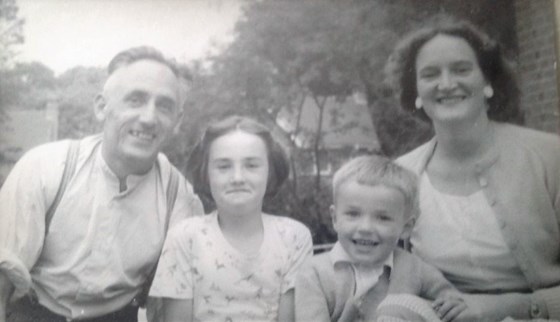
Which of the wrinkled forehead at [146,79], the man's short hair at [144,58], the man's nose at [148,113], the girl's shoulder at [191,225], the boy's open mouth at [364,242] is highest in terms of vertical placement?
the man's short hair at [144,58]

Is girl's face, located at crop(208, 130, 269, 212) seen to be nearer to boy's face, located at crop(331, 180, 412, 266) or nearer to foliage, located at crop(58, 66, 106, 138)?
boy's face, located at crop(331, 180, 412, 266)

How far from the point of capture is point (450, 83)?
3.18 meters

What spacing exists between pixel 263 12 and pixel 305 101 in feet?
1.75

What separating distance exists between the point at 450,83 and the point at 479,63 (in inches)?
8.1

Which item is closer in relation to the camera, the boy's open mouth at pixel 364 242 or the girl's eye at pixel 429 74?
the boy's open mouth at pixel 364 242

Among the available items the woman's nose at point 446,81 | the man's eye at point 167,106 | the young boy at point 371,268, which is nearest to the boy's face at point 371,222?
the young boy at point 371,268

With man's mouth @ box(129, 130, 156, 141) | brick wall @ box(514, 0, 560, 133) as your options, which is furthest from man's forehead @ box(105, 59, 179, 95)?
brick wall @ box(514, 0, 560, 133)

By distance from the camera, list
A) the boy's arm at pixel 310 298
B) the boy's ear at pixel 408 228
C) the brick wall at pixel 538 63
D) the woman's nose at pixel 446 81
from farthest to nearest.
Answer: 1. the brick wall at pixel 538 63
2. the woman's nose at pixel 446 81
3. the boy's ear at pixel 408 228
4. the boy's arm at pixel 310 298

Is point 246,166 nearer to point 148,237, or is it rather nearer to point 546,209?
point 148,237

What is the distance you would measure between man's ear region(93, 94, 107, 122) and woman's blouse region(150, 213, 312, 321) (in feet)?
2.29

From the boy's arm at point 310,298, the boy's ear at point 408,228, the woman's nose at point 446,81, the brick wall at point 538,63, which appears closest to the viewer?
the boy's arm at point 310,298

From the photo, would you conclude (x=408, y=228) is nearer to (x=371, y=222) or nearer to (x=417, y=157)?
(x=371, y=222)

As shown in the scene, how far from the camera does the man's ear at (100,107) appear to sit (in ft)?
10.5

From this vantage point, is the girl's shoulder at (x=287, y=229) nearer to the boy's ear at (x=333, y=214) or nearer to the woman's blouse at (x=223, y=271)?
the woman's blouse at (x=223, y=271)
